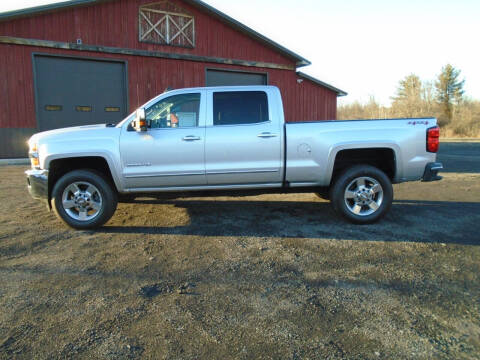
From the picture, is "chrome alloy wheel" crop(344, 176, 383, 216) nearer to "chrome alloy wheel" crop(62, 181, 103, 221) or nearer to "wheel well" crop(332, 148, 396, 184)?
"wheel well" crop(332, 148, 396, 184)

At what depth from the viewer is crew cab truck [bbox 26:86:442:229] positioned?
181 inches

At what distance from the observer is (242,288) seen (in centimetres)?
292

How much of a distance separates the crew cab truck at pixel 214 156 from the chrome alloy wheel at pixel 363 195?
0.01 metres

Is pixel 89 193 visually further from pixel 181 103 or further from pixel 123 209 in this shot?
pixel 181 103

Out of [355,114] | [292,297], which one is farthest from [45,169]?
[355,114]

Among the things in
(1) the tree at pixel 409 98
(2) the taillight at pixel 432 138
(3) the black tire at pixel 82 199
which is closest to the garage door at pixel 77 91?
(3) the black tire at pixel 82 199

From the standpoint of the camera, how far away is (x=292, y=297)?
2.76 m

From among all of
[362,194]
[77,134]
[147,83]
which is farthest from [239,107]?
[147,83]

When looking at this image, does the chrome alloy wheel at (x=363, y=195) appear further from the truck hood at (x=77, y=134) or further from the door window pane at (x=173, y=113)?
the truck hood at (x=77, y=134)

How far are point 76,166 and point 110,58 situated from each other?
1089cm

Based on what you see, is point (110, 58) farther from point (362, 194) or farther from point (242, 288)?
point (242, 288)

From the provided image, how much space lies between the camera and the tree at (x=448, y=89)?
54.1 metres

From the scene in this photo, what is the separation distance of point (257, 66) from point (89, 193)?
14.2m

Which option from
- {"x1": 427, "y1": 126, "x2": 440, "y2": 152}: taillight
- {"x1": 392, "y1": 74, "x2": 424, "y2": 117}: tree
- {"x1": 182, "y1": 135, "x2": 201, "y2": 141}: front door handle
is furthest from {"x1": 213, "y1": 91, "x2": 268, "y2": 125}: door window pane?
{"x1": 392, "y1": 74, "x2": 424, "y2": 117}: tree
